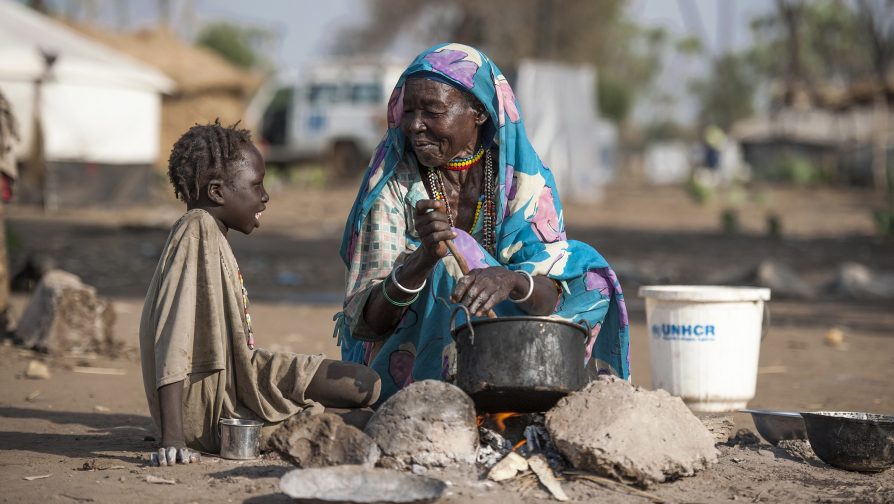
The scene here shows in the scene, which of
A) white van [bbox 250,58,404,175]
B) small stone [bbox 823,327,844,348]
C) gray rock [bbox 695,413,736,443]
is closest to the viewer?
gray rock [bbox 695,413,736,443]

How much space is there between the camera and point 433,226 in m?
3.19

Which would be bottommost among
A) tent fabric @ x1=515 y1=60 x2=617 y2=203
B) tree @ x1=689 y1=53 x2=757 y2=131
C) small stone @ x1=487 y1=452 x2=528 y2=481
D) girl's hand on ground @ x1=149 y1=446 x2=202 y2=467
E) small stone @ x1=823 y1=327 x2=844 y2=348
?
small stone @ x1=823 y1=327 x2=844 y2=348

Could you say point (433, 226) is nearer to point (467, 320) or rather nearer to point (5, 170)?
point (467, 320)

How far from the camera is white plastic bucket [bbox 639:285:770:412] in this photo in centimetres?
470

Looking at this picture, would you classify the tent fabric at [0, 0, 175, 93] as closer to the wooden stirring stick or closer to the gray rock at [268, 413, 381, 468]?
the gray rock at [268, 413, 381, 468]

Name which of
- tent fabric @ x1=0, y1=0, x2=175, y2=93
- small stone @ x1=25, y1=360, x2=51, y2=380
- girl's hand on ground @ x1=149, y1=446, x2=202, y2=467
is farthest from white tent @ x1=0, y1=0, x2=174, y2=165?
girl's hand on ground @ x1=149, y1=446, x2=202, y2=467

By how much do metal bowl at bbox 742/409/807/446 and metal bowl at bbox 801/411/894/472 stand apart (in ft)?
0.80

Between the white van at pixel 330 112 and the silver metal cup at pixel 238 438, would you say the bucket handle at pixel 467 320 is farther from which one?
the white van at pixel 330 112

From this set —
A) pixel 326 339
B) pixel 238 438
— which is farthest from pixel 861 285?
pixel 238 438

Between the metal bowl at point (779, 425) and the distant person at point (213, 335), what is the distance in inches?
56.4

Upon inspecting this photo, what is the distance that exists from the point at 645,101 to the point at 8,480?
240 feet

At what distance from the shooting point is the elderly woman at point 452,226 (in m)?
3.58

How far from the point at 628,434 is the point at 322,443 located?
36.4 inches

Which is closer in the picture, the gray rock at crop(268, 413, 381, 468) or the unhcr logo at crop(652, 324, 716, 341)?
the gray rock at crop(268, 413, 381, 468)
